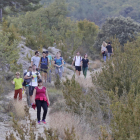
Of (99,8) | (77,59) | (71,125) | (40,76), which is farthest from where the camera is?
(99,8)

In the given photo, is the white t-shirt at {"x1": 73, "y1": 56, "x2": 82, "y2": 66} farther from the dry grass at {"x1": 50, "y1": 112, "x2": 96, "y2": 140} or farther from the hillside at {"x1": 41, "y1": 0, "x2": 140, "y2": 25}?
the hillside at {"x1": 41, "y1": 0, "x2": 140, "y2": 25}

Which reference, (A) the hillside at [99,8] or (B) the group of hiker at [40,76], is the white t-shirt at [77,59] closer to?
(B) the group of hiker at [40,76]

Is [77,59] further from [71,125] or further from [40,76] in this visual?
[71,125]

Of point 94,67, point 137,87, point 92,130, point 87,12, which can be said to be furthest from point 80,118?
point 87,12

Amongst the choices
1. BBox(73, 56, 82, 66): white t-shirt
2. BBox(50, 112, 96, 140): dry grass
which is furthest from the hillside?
BBox(50, 112, 96, 140): dry grass

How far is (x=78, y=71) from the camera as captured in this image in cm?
1336

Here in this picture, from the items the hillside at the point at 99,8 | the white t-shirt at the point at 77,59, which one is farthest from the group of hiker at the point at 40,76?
the hillside at the point at 99,8

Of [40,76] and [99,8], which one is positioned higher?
[99,8]

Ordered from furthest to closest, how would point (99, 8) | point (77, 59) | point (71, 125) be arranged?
point (99, 8), point (77, 59), point (71, 125)

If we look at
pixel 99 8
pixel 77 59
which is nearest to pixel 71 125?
pixel 77 59

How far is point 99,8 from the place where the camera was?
97.2m

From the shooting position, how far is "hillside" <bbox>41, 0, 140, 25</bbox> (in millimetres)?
82000

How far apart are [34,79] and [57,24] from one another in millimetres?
27661

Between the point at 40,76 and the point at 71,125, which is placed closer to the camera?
the point at 71,125
